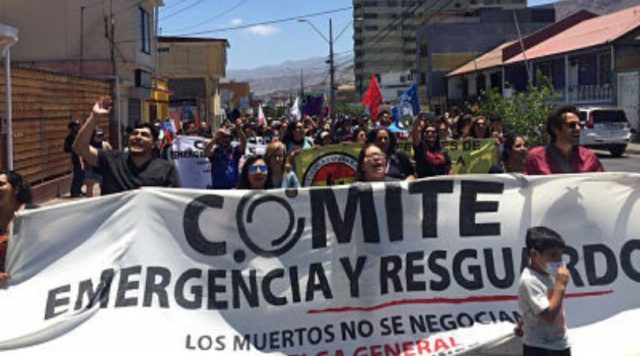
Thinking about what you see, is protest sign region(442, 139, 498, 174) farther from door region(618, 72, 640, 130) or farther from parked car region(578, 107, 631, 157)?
door region(618, 72, 640, 130)

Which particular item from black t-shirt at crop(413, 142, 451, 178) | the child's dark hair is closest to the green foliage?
black t-shirt at crop(413, 142, 451, 178)

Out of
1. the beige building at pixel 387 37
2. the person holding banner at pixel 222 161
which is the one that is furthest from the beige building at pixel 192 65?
the beige building at pixel 387 37

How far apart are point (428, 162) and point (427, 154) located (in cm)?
9

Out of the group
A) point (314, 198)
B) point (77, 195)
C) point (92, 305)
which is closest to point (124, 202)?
point (92, 305)

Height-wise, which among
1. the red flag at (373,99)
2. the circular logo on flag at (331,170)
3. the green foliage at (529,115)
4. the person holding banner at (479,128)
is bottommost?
the circular logo on flag at (331,170)

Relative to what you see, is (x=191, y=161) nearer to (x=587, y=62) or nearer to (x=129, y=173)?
(x=129, y=173)

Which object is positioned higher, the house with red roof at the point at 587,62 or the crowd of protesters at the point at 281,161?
the house with red roof at the point at 587,62

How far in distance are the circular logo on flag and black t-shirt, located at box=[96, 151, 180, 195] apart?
3031mm

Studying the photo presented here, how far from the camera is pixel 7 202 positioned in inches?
196

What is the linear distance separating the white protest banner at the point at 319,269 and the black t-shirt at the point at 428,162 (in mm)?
2704

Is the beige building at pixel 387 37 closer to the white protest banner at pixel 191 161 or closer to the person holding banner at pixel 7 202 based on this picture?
the white protest banner at pixel 191 161

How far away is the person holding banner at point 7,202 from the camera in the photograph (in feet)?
16.3

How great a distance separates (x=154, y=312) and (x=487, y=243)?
6.96 ft

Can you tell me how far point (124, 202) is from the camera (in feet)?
17.0
